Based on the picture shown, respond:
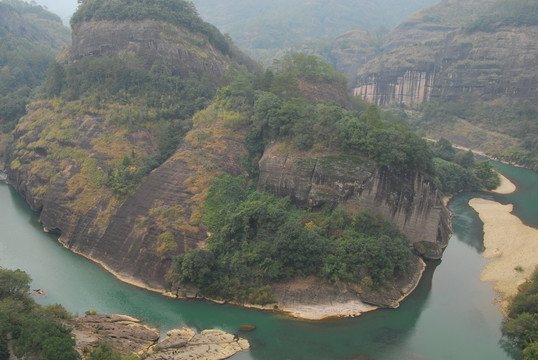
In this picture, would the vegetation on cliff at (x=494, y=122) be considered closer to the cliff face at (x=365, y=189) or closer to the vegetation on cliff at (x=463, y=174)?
the vegetation on cliff at (x=463, y=174)

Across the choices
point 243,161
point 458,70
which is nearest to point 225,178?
point 243,161

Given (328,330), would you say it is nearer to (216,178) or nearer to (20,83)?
(216,178)

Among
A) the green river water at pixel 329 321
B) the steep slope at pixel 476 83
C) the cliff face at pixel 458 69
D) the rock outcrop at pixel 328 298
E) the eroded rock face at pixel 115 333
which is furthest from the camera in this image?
the cliff face at pixel 458 69

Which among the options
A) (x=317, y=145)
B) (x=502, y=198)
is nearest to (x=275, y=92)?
(x=317, y=145)

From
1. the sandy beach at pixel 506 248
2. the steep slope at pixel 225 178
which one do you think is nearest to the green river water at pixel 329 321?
the sandy beach at pixel 506 248

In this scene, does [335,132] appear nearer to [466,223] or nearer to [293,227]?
[293,227]

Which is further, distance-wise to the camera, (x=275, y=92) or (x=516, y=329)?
(x=275, y=92)

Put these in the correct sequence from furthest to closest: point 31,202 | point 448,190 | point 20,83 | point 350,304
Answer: point 20,83, point 448,190, point 31,202, point 350,304

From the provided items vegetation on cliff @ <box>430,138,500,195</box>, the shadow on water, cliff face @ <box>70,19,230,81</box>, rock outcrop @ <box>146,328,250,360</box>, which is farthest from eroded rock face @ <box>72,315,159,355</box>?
vegetation on cliff @ <box>430,138,500,195</box>
